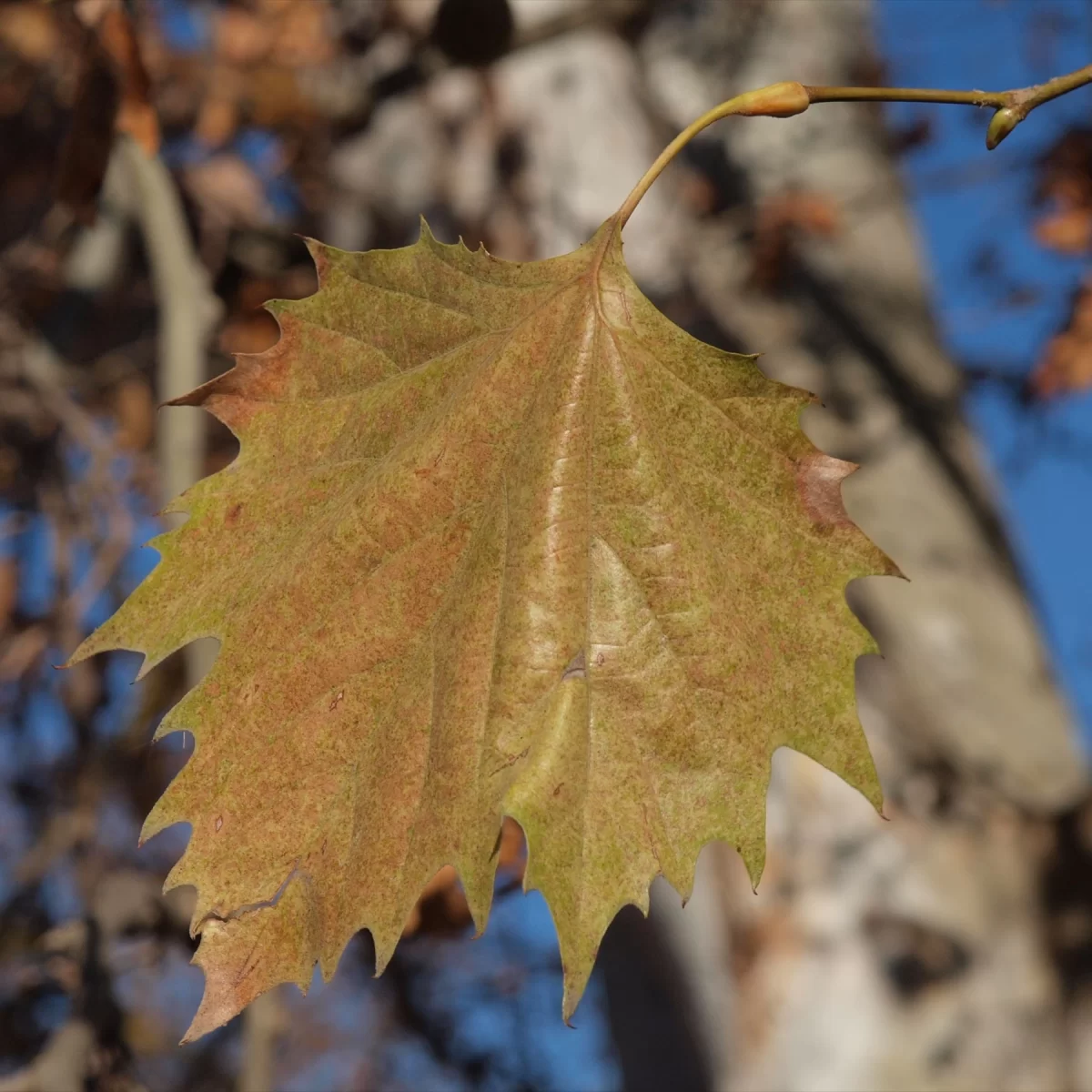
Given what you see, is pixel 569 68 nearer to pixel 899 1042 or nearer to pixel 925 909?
pixel 925 909

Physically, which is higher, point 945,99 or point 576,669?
point 945,99

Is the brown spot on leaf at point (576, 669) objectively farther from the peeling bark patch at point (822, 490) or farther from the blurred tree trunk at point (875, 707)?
the blurred tree trunk at point (875, 707)

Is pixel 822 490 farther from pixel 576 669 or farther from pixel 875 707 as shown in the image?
pixel 875 707

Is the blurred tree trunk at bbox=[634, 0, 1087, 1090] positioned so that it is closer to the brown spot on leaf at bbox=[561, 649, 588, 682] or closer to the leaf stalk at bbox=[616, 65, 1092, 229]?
the brown spot on leaf at bbox=[561, 649, 588, 682]

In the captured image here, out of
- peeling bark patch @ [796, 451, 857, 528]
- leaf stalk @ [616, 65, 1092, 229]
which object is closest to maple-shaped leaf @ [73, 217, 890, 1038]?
peeling bark patch @ [796, 451, 857, 528]

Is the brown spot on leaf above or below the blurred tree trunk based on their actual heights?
above

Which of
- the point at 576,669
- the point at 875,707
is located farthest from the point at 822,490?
the point at 875,707
